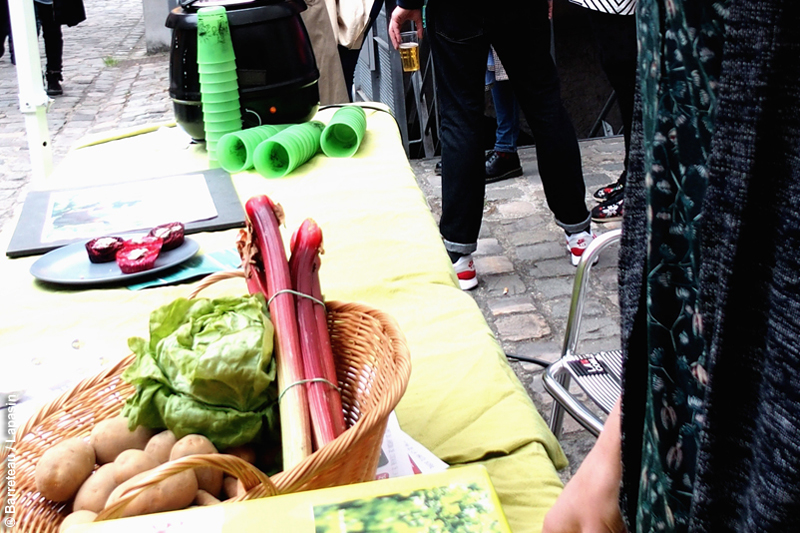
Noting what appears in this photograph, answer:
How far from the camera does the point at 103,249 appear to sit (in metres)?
1.51

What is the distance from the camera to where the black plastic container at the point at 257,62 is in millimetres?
2123

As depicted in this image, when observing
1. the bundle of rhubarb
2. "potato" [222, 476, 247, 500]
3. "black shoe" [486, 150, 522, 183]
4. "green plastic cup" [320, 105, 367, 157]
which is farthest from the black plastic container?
"black shoe" [486, 150, 522, 183]

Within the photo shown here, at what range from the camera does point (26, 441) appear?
0.88m

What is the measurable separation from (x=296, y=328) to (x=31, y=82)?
69.3 inches

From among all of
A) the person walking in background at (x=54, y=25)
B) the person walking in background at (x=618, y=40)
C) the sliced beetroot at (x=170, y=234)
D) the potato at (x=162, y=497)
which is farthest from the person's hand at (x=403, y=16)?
the person walking in background at (x=54, y=25)

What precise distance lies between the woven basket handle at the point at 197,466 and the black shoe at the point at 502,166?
3748mm

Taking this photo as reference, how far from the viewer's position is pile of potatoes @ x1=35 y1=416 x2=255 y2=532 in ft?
2.46

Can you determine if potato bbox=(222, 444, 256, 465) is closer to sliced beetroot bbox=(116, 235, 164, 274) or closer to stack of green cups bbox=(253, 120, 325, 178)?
sliced beetroot bbox=(116, 235, 164, 274)

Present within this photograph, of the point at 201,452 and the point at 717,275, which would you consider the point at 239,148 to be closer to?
the point at 201,452

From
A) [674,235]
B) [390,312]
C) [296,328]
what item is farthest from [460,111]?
[674,235]

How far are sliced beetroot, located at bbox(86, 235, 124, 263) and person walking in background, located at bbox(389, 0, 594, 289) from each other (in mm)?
1611

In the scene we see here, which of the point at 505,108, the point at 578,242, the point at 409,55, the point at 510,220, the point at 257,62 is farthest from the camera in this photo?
the point at 505,108

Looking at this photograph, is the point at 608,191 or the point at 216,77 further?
the point at 608,191

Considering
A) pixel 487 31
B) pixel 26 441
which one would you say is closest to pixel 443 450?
Result: pixel 26 441
